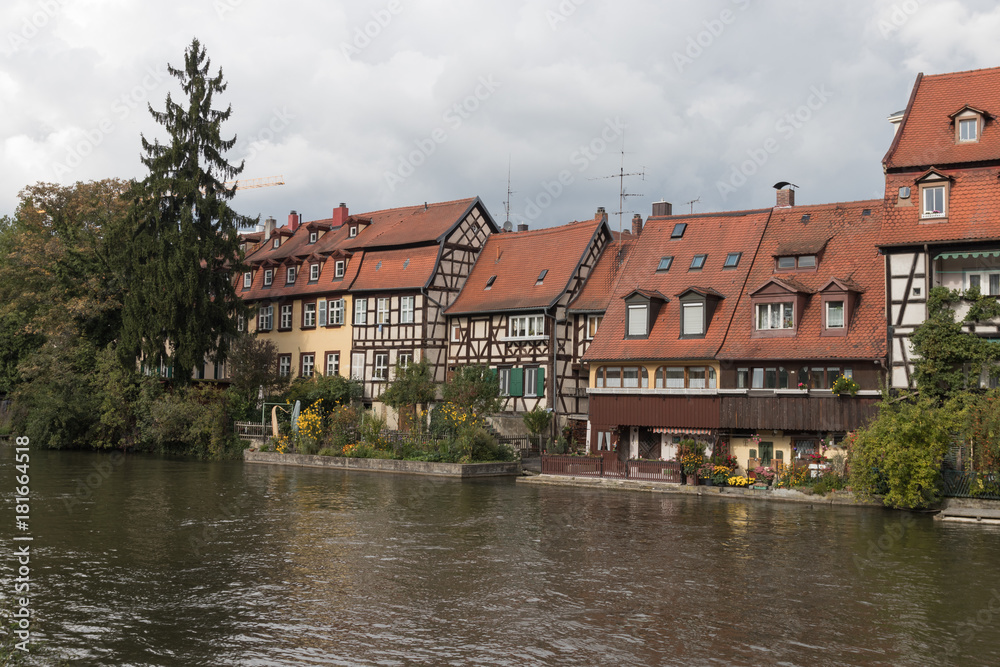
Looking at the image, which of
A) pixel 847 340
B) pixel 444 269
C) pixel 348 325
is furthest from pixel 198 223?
pixel 847 340

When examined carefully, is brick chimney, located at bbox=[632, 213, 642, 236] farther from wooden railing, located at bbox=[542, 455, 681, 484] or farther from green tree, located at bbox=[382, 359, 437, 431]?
wooden railing, located at bbox=[542, 455, 681, 484]

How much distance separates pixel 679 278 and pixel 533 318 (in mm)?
9085

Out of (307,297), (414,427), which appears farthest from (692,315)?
(307,297)

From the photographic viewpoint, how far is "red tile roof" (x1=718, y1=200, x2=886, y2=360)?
3272 centimetres

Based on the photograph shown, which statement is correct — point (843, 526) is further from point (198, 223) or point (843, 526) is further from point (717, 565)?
point (198, 223)

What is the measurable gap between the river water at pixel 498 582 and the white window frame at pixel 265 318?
28.0m

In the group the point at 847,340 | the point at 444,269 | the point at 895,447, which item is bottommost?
the point at 895,447

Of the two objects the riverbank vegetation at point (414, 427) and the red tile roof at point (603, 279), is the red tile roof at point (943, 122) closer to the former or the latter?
the red tile roof at point (603, 279)

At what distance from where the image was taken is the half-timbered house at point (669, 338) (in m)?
35.6

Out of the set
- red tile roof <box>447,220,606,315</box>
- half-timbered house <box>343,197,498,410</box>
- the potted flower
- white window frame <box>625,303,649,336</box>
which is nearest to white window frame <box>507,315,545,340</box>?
red tile roof <box>447,220,606,315</box>

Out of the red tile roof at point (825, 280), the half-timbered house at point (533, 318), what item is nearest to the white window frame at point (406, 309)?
the half-timbered house at point (533, 318)

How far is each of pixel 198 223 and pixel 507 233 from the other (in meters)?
16.0

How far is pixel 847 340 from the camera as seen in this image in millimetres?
32688

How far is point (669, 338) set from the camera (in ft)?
121
